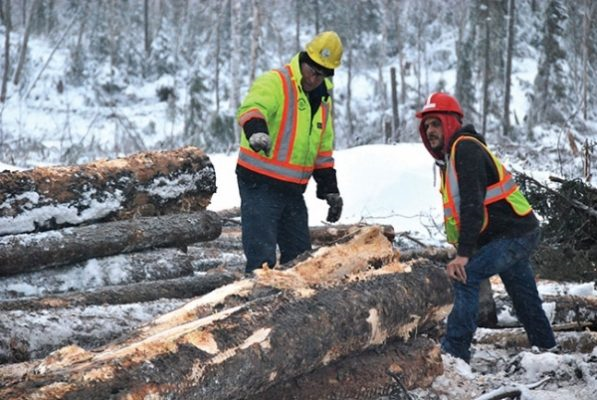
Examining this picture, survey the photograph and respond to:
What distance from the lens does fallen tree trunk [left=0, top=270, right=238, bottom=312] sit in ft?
15.5

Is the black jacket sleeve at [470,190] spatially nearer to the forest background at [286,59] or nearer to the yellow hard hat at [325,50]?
the yellow hard hat at [325,50]

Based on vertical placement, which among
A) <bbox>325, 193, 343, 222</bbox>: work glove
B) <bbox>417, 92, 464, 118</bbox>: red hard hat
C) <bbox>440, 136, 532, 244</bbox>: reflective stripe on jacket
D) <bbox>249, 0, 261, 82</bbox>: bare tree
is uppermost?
<bbox>249, 0, 261, 82</bbox>: bare tree

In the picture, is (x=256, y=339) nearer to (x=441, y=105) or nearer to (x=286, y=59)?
(x=441, y=105)

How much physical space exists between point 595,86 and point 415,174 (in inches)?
1090

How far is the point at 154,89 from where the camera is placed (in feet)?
154

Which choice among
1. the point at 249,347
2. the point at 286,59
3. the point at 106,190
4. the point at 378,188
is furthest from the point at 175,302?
the point at 286,59

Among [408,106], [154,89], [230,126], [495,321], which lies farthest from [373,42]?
[495,321]

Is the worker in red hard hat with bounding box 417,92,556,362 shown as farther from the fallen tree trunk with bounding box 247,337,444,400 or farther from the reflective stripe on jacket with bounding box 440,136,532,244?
the fallen tree trunk with bounding box 247,337,444,400

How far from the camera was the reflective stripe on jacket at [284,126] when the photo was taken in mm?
5480

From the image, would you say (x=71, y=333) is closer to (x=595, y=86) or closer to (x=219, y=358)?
(x=219, y=358)

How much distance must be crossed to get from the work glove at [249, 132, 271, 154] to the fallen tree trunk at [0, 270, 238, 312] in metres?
1.11

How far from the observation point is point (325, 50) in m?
5.54

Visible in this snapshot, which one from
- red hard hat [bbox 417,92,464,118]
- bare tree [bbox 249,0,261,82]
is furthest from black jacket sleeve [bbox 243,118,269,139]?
bare tree [bbox 249,0,261,82]

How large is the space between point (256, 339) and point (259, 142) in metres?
1.98
